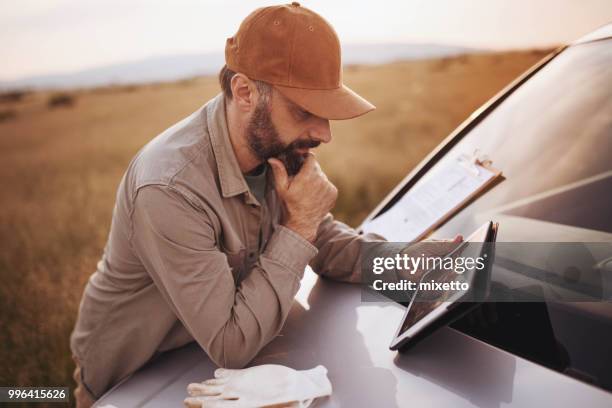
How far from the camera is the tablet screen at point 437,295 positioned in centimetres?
102

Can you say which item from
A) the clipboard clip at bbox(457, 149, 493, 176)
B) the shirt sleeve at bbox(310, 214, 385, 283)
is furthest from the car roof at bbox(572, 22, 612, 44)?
the shirt sleeve at bbox(310, 214, 385, 283)

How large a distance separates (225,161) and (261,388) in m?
0.66

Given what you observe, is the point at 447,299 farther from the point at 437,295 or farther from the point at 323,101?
the point at 323,101

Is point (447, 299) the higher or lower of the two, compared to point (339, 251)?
higher

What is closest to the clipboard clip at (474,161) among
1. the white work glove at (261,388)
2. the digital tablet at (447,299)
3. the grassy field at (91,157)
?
the digital tablet at (447,299)

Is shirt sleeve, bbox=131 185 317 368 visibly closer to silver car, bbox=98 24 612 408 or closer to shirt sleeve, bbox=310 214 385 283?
silver car, bbox=98 24 612 408

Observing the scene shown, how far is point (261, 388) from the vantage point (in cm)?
109

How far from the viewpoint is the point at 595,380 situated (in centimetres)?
97

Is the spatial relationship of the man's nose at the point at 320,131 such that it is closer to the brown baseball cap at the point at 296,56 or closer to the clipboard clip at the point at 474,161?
the brown baseball cap at the point at 296,56

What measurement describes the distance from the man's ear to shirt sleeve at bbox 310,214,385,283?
0.55 m

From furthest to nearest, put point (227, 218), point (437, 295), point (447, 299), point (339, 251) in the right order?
1. point (339, 251)
2. point (227, 218)
3. point (437, 295)
4. point (447, 299)

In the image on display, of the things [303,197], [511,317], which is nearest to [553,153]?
[511,317]

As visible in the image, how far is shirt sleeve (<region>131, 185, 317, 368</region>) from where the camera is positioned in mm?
1212

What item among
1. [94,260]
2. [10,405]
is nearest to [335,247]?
A: [10,405]
